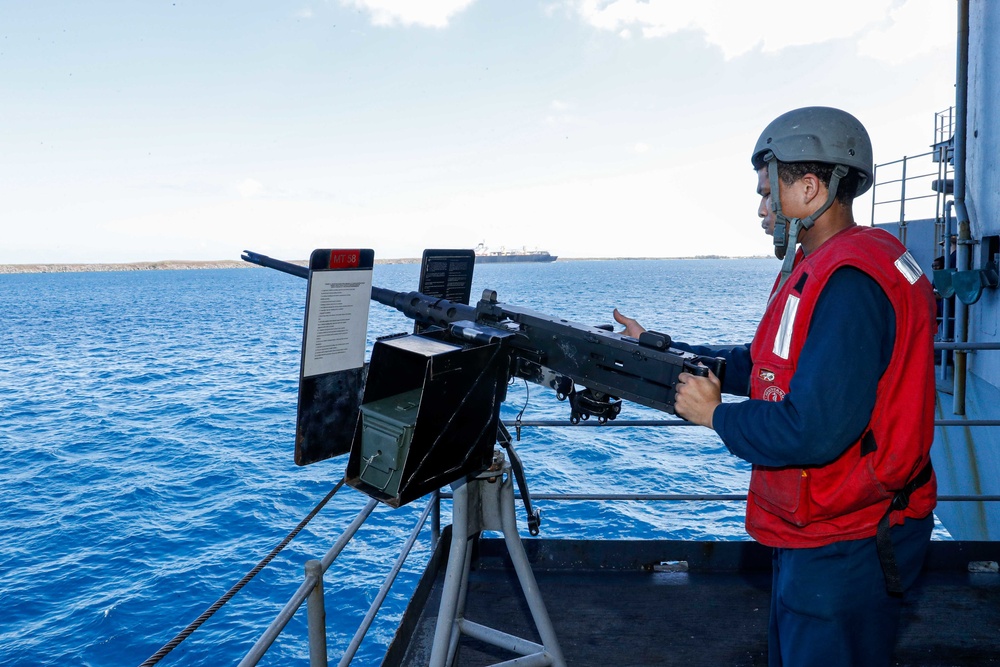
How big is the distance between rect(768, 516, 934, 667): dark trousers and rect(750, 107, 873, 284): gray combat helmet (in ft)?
2.77

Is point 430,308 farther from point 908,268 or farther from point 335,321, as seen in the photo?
point 908,268

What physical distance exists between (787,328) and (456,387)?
0.97m

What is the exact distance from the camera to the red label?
7.91ft

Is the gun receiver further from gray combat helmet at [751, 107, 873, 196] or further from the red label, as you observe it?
gray combat helmet at [751, 107, 873, 196]

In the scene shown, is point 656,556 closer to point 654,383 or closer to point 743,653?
point 743,653

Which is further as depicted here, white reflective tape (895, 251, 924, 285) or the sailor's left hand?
the sailor's left hand

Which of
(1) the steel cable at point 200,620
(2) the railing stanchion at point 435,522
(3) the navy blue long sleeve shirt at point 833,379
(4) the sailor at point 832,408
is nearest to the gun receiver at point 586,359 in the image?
(4) the sailor at point 832,408

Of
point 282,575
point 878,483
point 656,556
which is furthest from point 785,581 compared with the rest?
point 282,575

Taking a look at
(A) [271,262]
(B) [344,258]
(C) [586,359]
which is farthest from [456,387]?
(A) [271,262]

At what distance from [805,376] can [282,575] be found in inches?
574

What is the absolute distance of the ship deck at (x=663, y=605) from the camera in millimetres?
3191

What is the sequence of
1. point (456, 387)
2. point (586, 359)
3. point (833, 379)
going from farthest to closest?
point (586, 359) < point (456, 387) < point (833, 379)

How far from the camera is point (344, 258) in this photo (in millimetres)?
2451

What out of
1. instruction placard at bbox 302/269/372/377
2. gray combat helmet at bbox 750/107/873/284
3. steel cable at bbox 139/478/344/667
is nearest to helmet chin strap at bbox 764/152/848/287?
gray combat helmet at bbox 750/107/873/284
